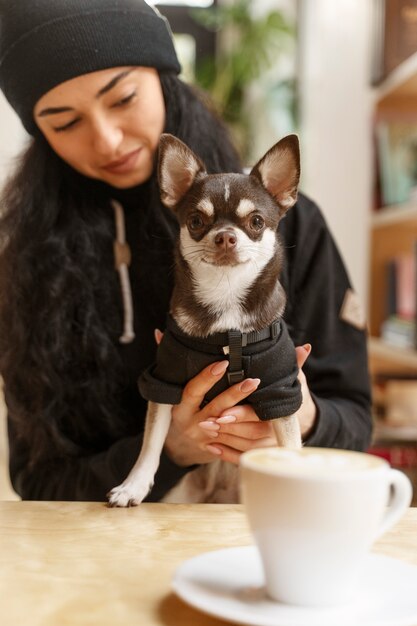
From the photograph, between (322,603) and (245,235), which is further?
(245,235)

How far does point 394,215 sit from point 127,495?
1.97 metres

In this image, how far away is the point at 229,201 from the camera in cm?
88

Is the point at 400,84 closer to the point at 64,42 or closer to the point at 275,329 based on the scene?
the point at 64,42

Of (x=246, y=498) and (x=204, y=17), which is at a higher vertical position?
(x=204, y=17)

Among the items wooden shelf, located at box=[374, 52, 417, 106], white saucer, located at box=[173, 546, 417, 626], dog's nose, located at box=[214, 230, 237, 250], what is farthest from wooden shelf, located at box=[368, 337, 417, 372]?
white saucer, located at box=[173, 546, 417, 626]

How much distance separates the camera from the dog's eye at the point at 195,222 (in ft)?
2.94

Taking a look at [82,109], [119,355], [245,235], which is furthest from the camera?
[119,355]

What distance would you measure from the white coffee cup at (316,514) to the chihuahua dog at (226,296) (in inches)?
13.3

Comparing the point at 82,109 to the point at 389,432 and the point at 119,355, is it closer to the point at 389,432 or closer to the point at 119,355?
the point at 119,355

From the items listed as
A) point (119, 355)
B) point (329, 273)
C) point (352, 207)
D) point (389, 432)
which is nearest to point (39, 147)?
point (119, 355)

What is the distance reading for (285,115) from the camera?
3791 millimetres

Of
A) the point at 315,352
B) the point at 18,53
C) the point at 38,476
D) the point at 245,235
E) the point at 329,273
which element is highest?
the point at 18,53

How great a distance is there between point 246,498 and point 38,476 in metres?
0.89

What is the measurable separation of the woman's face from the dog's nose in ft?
1.34
